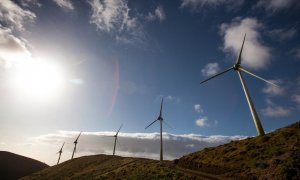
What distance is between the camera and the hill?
505ft

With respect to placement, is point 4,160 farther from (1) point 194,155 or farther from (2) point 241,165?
(2) point 241,165

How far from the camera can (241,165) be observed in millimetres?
36188

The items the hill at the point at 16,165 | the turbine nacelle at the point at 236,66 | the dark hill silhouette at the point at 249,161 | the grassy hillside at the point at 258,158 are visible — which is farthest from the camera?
the hill at the point at 16,165

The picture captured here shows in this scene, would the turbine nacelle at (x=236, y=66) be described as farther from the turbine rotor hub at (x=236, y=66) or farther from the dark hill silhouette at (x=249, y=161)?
the dark hill silhouette at (x=249, y=161)

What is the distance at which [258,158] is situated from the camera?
35.7 meters

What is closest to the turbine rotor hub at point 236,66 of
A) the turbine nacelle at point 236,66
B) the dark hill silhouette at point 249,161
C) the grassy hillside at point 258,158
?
the turbine nacelle at point 236,66

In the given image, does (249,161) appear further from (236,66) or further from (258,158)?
(236,66)

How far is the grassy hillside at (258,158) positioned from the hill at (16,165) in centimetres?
14762

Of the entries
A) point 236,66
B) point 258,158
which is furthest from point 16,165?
point 258,158

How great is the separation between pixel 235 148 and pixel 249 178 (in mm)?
14436

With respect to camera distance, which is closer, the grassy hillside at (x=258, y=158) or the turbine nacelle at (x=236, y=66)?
the grassy hillside at (x=258, y=158)

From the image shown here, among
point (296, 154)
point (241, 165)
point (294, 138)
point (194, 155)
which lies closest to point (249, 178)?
point (241, 165)

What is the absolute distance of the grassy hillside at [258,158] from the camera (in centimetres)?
2995

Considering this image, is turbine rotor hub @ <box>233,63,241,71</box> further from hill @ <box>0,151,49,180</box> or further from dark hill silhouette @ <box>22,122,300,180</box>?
hill @ <box>0,151,49,180</box>
